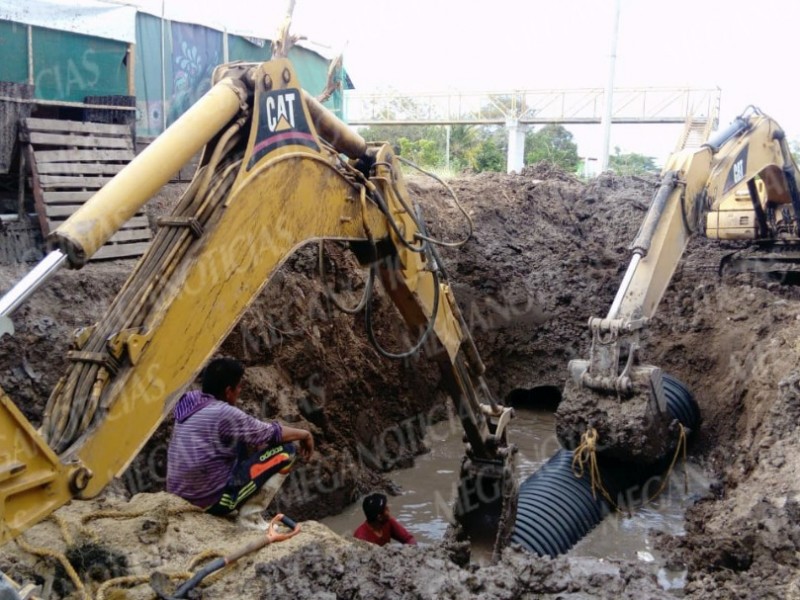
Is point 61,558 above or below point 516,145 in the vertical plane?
below

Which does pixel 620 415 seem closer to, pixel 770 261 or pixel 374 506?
pixel 374 506


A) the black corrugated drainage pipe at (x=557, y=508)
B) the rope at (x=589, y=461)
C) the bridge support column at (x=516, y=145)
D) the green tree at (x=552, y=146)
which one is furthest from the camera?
the green tree at (x=552, y=146)

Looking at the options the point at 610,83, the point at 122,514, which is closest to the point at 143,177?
the point at 122,514

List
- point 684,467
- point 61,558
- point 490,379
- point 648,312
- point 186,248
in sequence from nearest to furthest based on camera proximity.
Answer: point 186,248 → point 61,558 → point 648,312 → point 684,467 → point 490,379

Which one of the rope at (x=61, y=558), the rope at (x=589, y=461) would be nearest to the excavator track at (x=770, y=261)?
the rope at (x=589, y=461)

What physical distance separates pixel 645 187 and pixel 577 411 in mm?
7036

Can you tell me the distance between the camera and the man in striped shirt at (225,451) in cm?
422

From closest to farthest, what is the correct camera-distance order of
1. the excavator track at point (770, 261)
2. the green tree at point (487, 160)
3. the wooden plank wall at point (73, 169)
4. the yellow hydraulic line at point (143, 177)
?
the yellow hydraulic line at point (143, 177)
the wooden plank wall at point (73, 169)
the excavator track at point (770, 261)
the green tree at point (487, 160)

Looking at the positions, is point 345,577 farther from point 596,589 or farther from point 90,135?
point 90,135

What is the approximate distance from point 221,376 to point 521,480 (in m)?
4.32

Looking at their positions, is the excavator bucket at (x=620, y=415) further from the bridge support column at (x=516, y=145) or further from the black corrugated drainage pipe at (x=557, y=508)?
the bridge support column at (x=516, y=145)

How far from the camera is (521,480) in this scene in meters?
7.75

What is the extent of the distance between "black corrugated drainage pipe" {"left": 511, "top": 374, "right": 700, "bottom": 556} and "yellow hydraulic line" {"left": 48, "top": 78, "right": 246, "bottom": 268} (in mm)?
3763

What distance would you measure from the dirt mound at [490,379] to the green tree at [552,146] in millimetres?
16192
